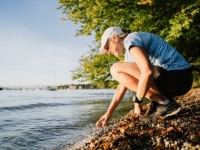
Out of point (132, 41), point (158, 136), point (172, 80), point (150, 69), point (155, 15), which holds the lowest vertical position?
point (158, 136)

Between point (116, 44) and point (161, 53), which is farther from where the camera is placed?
point (161, 53)

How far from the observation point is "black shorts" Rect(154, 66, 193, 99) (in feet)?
13.8

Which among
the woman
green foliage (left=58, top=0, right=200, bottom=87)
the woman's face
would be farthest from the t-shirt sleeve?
green foliage (left=58, top=0, right=200, bottom=87)

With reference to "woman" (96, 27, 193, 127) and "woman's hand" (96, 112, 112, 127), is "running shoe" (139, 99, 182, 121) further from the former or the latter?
"woman's hand" (96, 112, 112, 127)

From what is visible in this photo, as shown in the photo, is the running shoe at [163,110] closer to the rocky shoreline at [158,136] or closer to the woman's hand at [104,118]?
the rocky shoreline at [158,136]

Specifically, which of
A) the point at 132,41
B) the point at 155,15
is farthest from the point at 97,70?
the point at 132,41

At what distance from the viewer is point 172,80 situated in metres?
4.21

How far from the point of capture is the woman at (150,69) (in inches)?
147

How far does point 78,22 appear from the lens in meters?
17.8

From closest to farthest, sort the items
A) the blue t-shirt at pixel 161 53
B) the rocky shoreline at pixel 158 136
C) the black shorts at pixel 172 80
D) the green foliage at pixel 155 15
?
the rocky shoreline at pixel 158 136 → the blue t-shirt at pixel 161 53 → the black shorts at pixel 172 80 → the green foliage at pixel 155 15

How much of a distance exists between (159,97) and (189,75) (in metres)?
0.58

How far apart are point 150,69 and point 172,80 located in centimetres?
70

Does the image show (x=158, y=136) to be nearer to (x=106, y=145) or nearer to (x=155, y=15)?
(x=106, y=145)

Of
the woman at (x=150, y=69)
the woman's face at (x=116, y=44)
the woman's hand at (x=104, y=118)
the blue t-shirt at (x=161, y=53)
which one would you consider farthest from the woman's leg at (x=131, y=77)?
the woman's hand at (x=104, y=118)
